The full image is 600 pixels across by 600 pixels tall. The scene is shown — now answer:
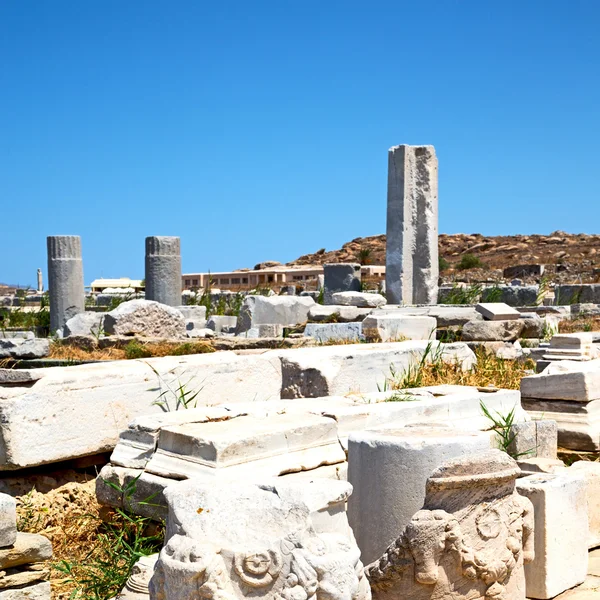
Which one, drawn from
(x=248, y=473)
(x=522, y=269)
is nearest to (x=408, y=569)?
(x=248, y=473)

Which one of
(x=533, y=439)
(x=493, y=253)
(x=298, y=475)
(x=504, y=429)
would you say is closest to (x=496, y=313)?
(x=533, y=439)

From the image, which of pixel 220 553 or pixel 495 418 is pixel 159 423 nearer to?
pixel 220 553

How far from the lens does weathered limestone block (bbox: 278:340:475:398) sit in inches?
236

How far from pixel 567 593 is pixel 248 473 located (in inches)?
69.0

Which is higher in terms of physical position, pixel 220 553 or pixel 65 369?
pixel 65 369

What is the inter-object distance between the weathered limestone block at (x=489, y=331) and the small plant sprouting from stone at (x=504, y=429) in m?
5.39

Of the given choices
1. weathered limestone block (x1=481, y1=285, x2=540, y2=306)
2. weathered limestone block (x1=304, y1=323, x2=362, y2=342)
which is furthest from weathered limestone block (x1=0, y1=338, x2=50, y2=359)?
weathered limestone block (x1=481, y1=285, x2=540, y2=306)

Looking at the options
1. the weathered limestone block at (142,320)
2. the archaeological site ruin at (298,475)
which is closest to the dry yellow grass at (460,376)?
the archaeological site ruin at (298,475)

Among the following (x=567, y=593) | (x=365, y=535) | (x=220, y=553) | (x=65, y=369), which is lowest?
(x=567, y=593)

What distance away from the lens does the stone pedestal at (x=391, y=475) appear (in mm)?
3801

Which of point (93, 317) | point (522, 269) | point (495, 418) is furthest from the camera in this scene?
point (522, 269)

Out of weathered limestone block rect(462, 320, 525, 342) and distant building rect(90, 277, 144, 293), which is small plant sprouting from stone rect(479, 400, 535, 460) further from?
distant building rect(90, 277, 144, 293)

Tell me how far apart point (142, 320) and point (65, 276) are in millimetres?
6703

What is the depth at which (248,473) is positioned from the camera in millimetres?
3844
